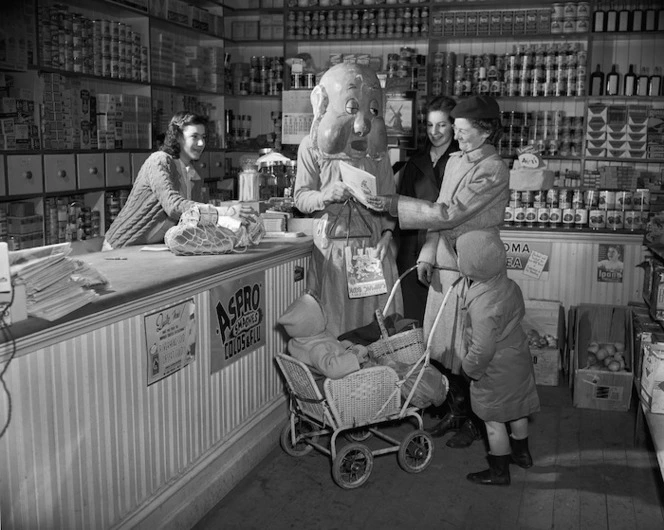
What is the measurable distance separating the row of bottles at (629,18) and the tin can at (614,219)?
8.07ft

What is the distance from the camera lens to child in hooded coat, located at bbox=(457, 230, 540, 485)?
119 inches

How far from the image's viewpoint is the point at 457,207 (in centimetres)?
330

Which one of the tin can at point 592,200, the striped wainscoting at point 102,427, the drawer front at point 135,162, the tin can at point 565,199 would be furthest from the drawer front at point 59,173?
the tin can at point 592,200

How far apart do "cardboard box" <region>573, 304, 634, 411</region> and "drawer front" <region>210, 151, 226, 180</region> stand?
12.3ft

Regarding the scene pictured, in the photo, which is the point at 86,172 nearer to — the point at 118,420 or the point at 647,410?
the point at 118,420

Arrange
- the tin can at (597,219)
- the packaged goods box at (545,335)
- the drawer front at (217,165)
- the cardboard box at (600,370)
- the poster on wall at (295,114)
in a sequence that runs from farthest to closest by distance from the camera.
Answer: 1. the drawer front at (217,165)
2. the poster on wall at (295,114)
3. the tin can at (597,219)
4. the packaged goods box at (545,335)
5. the cardboard box at (600,370)

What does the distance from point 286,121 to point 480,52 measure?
2.47 m

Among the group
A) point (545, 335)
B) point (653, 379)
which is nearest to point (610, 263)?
point (545, 335)

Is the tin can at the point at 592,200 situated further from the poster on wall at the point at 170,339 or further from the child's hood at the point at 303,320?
the poster on wall at the point at 170,339

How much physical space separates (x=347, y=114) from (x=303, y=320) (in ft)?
3.11

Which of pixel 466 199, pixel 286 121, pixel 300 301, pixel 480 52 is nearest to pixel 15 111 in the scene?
pixel 286 121

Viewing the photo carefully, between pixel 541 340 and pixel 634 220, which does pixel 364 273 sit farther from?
pixel 634 220

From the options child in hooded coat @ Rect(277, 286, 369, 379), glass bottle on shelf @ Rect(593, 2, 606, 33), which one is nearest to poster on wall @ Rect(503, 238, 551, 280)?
child in hooded coat @ Rect(277, 286, 369, 379)

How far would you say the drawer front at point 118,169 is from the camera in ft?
17.9
